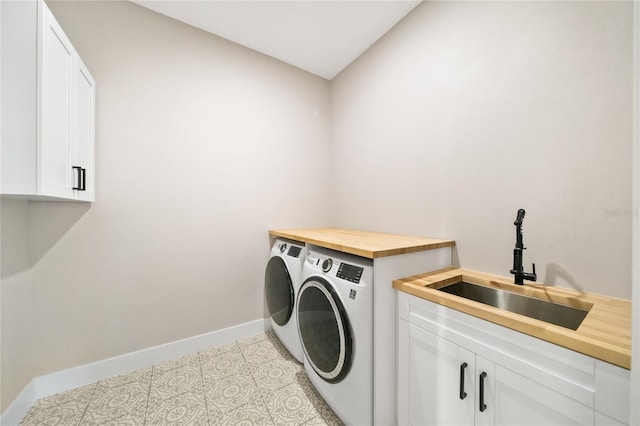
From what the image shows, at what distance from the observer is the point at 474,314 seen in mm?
896

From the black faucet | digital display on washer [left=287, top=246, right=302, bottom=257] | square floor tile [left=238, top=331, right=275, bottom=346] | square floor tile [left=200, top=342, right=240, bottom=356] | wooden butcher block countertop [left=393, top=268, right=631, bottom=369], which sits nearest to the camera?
wooden butcher block countertop [left=393, top=268, right=631, bottom=369]

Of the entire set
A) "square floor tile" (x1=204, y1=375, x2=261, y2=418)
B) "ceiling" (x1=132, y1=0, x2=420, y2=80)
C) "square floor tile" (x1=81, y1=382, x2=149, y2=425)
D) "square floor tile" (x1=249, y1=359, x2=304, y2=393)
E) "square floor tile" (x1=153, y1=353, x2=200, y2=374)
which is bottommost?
"square floor tile" (x1=81, y1=382, x2=149, y2=425)

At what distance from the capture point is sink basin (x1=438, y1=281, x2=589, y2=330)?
1025mm

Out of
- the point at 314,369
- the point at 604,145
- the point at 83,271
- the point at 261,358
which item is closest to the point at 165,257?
the point at 83,271

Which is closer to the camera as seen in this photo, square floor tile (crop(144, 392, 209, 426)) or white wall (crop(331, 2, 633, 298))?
white wall (crop(331, 2, 633, 298))

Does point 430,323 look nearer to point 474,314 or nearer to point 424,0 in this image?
point 474,314

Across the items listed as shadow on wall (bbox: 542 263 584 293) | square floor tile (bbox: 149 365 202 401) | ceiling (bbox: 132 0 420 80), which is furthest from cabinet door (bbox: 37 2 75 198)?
shadow on wall (bbox: 542 263 584 293)

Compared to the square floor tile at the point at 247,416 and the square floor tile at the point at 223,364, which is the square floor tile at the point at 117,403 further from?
the square floor tile at the point at 247,416

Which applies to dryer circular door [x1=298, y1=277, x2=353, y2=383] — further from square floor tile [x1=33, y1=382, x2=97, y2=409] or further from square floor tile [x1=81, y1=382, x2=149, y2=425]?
square floor tile [x1=33, y1=382, x2=97, y2=409]

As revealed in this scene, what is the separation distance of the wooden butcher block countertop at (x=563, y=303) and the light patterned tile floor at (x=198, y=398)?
98 cm

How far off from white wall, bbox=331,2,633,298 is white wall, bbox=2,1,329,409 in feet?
3.87

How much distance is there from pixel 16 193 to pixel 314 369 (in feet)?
5.56

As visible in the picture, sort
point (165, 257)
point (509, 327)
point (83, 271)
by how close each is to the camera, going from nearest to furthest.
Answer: point (509, 327), point (83, 271), point (165, 257)

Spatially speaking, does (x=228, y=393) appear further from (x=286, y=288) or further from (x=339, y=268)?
(x=339, y=268)
